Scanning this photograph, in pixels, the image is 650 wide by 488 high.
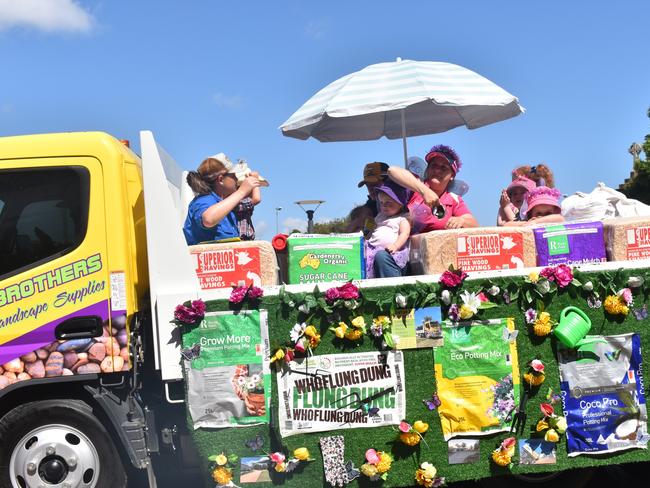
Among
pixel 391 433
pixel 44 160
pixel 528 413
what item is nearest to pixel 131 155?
pixel 44 160

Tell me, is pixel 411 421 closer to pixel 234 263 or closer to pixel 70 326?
pixel 234 263

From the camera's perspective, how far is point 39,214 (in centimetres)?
413

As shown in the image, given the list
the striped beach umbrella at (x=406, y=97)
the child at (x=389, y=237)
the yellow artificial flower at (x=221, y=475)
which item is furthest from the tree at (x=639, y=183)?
the yellow artificial flower at (x=221, y=475)


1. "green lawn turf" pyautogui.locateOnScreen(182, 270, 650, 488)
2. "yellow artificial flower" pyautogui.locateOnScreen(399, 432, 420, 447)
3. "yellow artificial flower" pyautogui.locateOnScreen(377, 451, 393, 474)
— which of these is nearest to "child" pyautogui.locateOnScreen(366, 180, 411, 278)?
"green lawn turf" pyautogui.locateOnScreen(182, 270, 650, 488)

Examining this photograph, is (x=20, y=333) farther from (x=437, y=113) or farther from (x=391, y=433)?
(x=437, y=113)

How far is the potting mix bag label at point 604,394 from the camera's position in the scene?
4.08 m

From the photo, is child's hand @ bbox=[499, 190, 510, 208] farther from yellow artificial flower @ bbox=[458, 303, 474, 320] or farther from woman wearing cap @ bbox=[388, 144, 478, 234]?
yellow artificial flower @ bbox=[458, 303, 474, 320]

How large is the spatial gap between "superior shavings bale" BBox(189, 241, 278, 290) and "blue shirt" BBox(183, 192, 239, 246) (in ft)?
2.05

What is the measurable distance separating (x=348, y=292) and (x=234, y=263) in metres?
0.71

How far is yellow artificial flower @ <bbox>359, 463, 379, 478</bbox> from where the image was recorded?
3.94 meters

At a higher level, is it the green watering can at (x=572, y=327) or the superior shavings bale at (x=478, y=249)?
the superior shavings bale at (x=478, y=249)

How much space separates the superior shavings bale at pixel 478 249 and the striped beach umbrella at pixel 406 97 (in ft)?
4.05

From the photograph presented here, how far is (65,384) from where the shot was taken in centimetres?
407

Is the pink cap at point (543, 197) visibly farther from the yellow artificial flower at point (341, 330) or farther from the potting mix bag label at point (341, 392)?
the yellow artificial flower at point (341, 330)
